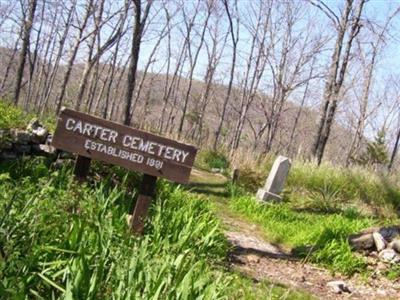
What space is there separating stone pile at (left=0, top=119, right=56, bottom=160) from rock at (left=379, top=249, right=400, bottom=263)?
189 inches

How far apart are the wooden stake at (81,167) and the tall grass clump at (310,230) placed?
3.26 m

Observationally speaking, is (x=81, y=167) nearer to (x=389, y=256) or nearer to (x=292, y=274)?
(x=292, y=274)

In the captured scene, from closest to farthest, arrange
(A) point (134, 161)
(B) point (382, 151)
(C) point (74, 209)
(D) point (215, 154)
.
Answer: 1. (C) point (74, 209)
2. (A) point (134, 161)
3. (D) point (215, 154)
4. (B) point (382, 151)

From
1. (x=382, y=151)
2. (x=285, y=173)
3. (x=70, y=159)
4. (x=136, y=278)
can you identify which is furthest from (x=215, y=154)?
(x=382, y=151)

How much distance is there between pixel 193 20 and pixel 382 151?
49.6 ft

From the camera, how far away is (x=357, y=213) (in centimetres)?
1057

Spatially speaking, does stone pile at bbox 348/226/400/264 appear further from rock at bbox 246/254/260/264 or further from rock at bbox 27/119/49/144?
rock at bbox 27/119/49/144

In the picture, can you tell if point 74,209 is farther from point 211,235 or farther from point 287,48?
point 287,48

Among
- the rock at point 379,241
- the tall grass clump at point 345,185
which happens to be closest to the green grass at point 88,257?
the rock at point 379,241

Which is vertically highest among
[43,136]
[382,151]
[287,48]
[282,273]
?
[287,48]

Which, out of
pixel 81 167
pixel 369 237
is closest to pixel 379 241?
pixel 369 237

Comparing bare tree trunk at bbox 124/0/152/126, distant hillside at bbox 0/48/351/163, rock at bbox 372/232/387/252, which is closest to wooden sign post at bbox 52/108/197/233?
rock at bbox 372/232/387/252

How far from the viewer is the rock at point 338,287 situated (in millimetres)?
6038

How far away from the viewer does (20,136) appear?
6.46m
